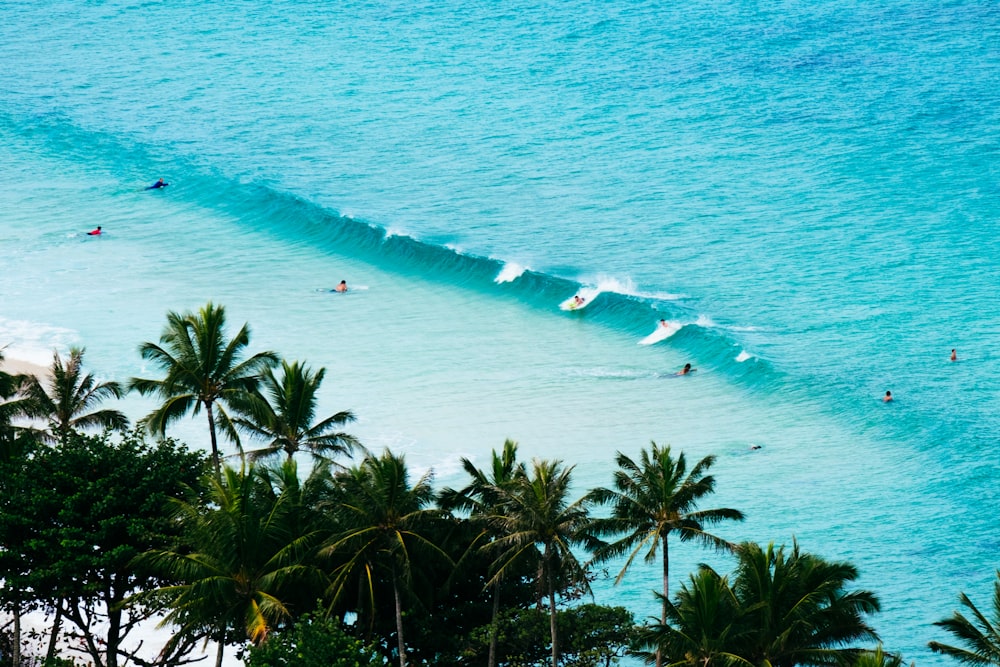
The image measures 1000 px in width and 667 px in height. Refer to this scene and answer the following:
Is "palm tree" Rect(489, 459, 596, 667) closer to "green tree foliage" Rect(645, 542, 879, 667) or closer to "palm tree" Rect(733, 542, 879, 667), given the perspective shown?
"green tree foliage" Rect(645, 542, 879, 667)

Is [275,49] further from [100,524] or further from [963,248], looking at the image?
[100,524]

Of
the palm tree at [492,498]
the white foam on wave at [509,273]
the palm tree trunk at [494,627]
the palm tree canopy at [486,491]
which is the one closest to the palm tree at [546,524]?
the palm tree at [492,498]

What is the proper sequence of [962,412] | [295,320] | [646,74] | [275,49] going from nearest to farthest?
[962,412]
[295,320]
[646,74]
[275,49]

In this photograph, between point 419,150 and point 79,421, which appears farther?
point 419,150

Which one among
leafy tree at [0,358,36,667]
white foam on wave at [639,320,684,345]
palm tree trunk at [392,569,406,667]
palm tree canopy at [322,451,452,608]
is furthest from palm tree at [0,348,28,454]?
white foam on wave at [639,320,684,345]

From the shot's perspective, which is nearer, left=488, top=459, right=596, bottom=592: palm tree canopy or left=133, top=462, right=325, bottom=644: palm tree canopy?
left=133, top=462, right=325, bottom=644: palm tree canopy

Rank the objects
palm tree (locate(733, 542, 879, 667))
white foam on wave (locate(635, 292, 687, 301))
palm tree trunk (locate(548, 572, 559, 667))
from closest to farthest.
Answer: palm tree (locate(733, 542, 879, 667))
palm tree trunk (locate(548, 572, 559, 667))
white foam on wave (locate(635, 292, 687, 301))

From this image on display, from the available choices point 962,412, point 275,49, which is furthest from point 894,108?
point 275,49
